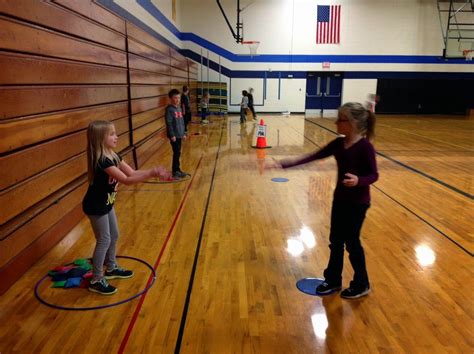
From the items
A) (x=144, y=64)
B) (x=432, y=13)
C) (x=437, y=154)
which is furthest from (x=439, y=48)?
(x=144, y=64)

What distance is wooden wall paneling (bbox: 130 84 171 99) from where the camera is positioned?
8.27 m

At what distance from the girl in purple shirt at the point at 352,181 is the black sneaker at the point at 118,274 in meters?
1.62

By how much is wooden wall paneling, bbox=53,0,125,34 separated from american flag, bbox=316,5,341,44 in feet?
51.9

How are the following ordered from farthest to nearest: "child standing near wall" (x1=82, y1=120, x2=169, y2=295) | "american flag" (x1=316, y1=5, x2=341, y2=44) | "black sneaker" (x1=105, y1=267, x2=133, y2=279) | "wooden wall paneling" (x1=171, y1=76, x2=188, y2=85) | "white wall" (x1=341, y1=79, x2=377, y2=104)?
"white wall" (x1=341, y1=79, x2=377, y2=104) → "american flag" (x1=316, y1=5, x2=341, y2=44) → "wooden wall paneling" (x1=171, y1=76, x2=188, y2=85) → "black sneaker" (x1=105, y1=267, x2=133, y2=279) → "child standing near wall" (x1=82, y1=120, x2=169, y2=295)

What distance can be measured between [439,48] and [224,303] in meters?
22.6

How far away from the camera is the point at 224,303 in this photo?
318 centimetres

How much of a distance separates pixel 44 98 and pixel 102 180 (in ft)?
4.94

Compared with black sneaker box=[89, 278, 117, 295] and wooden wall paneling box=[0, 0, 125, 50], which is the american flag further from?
black sneaker box=[89, 278, 117, 295]

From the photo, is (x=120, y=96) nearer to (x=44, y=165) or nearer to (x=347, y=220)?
(x=44, y=165)

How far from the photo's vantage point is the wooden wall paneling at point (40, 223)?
10.9 feet

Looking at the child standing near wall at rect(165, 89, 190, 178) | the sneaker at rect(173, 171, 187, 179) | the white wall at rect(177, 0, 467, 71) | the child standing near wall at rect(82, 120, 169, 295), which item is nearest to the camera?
the child standing near wall at rect(82, 120, 169, 295)

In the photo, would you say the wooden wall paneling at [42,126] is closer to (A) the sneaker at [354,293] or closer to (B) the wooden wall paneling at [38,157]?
(B) the wooden wall paneling at [38,157]

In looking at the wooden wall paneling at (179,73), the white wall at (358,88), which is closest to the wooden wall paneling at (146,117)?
the wooden wall paneling at (179,73)

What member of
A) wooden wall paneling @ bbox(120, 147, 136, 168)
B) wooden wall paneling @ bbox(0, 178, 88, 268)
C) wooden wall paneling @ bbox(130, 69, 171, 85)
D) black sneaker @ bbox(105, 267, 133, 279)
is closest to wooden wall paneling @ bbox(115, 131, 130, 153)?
wooden wall paneling @ bbox(120, 147, 136, 168)
